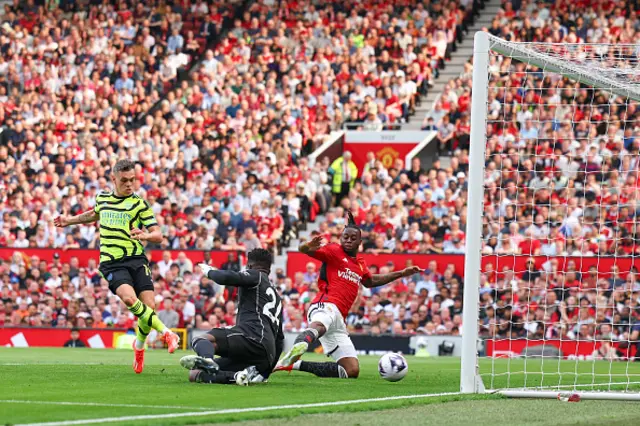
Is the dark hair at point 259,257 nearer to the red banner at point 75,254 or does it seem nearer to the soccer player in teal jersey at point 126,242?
the soccer player in teal jersey at point 126,242

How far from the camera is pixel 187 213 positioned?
2891 cm

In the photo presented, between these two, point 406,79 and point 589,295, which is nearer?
point 589,295

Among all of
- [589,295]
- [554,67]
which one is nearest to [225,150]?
[589,295]

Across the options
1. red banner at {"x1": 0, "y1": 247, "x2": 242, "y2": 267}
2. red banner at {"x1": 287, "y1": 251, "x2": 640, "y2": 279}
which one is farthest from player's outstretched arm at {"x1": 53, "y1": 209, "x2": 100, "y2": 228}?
red banner at {"x1": 0, "y1": 247, "x2": 242, "y2": 267}

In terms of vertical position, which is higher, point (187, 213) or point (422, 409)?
point (187, 213)

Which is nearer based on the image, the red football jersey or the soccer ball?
the soccer ball

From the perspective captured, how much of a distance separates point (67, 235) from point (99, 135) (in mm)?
4928

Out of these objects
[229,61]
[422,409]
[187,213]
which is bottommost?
[422,409]

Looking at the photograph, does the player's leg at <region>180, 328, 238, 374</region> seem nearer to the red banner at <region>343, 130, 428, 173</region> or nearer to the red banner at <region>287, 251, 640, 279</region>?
the red banner at <region>287, 251, 640, 279</region>

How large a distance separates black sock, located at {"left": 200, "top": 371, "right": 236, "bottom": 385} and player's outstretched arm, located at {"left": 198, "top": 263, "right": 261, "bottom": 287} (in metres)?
0.90

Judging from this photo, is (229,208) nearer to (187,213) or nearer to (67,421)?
(187,213)

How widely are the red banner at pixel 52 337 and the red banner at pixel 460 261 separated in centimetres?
402

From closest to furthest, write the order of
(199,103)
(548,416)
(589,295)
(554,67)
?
(548,416)
(554,67)
(589,295)
(199,103)

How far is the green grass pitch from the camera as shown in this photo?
364 inches
